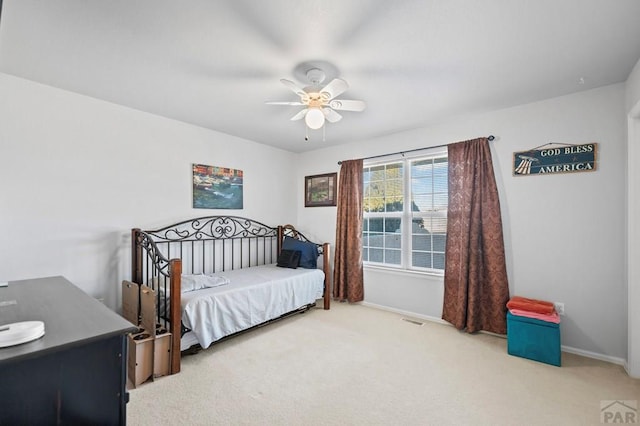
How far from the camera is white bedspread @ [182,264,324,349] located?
2.52 metres

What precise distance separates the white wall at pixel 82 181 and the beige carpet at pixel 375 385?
4.75ft

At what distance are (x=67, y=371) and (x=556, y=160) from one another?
12.7ft

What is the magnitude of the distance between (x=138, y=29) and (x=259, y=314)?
8.65ft

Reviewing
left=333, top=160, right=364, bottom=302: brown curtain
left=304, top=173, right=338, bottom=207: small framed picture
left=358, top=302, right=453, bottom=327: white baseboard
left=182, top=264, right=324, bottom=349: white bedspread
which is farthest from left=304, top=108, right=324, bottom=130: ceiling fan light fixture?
left=358, top=302, right=453, bottom=327: white baseboard

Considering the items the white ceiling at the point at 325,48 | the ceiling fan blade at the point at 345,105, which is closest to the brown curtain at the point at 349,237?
the white ceiling at the point at 325,48

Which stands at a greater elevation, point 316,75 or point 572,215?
point 316,75

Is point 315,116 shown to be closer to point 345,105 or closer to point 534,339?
point 345,105

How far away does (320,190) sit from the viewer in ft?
15.5

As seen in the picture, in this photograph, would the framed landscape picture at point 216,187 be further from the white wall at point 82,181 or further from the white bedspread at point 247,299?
the white bedspread at point 247,299

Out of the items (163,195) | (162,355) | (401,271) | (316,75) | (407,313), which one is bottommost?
(407,313)

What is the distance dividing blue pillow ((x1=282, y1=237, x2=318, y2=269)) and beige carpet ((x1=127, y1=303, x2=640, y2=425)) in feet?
3.92

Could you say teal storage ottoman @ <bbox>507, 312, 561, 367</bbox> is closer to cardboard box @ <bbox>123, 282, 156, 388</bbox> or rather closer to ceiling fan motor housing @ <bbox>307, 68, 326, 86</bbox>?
ceiling fan motor housing @ <bbox>307, 68, 326, 86</bbox>

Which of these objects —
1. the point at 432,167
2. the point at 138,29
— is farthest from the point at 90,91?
the point at 432,167

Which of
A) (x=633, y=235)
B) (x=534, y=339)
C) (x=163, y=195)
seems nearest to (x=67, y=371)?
(x=163, y=195)
